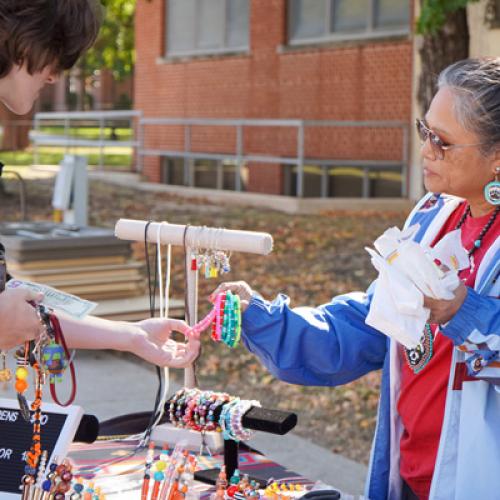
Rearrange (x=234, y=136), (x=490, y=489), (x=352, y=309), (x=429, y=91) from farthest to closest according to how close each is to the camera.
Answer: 1. (x=234, y=136)
2. (x=429, y=91)
3. (x=352, y=309)
4. (x=490, y=489)

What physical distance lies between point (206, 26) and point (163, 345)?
58.3 ft

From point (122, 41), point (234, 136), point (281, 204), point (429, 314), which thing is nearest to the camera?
point (429, 314)

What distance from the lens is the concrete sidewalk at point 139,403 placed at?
508 cm

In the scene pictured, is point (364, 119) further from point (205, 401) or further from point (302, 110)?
point (205, 401)

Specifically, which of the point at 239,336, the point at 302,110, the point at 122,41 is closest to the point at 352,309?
the point at 239,336

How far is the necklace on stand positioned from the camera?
2588 mm

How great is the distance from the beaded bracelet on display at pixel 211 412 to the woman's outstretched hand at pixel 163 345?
11 centimetres

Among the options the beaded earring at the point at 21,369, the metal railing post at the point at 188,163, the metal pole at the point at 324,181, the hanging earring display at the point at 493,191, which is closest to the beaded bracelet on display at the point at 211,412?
the beaded earring at the point at 21,369

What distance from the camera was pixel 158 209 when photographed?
52.9ft

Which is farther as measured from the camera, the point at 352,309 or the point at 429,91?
the point at 429,91

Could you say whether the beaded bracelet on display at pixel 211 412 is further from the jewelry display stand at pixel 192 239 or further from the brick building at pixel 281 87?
the brick building at pixel 281 87

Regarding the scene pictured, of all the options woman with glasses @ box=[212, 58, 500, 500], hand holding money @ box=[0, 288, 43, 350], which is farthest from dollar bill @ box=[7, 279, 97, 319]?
woman with glasses @ box=[212, 58, 500, 500]

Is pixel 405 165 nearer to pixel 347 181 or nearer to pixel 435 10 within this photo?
pixel 347 181

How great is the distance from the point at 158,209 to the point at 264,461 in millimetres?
13253
